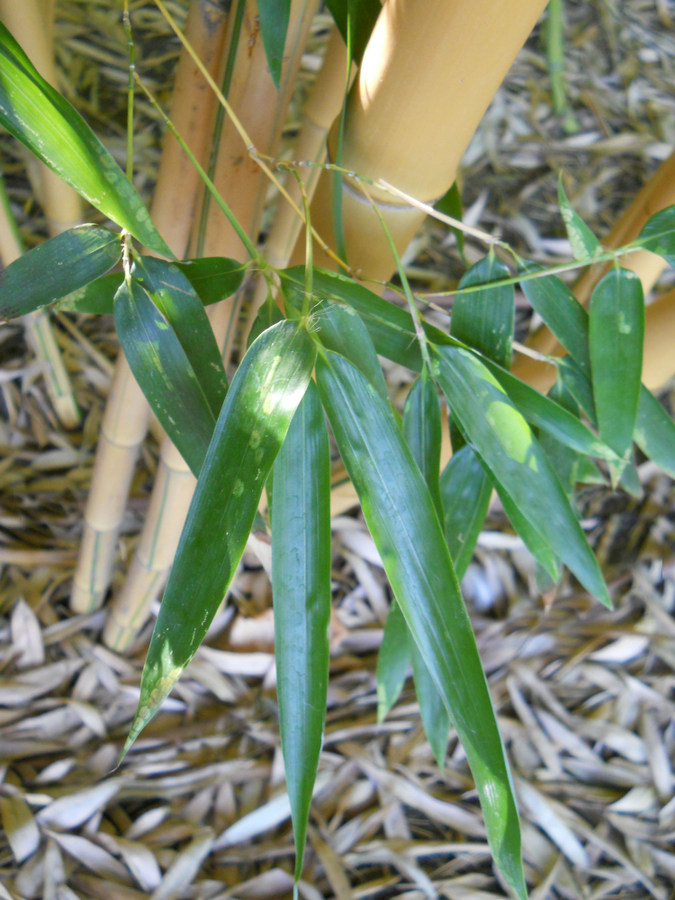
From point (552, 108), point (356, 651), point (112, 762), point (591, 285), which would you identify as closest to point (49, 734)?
point (112, 762)

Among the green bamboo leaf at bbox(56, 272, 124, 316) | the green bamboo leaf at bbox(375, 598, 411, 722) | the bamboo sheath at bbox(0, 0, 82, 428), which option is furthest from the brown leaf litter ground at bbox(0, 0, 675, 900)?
the green bamboo leaf at bbox(56, 272, 124, 316)

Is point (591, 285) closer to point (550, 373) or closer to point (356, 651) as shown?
point (550, 373)

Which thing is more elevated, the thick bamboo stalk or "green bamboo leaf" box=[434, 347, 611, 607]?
the thick bamboo stalk

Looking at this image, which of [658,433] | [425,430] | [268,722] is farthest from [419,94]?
[268,722]

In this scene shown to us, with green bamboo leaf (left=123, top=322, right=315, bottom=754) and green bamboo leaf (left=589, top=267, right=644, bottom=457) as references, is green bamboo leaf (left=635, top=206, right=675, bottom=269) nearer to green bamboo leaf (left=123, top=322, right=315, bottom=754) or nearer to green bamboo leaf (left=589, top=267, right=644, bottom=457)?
green bamboo leaf (left=589, top=267, right=644, bottom=457)

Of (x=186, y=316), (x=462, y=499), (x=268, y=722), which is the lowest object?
(x=268, y=722)

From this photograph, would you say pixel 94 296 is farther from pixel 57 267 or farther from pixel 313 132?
pixel 313 132

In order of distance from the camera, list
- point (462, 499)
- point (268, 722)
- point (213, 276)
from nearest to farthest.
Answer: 1. point (213, 276)
2. point (462, 499)
3. point (268, 722)

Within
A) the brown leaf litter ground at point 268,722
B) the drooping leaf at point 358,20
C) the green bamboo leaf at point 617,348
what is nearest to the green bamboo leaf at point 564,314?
the green bamboo leaf at point 617,348
